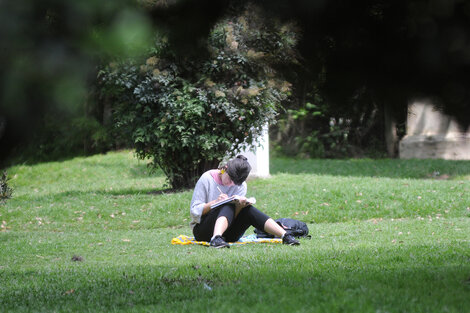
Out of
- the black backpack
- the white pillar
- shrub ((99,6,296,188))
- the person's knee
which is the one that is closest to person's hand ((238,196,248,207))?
the person's knee

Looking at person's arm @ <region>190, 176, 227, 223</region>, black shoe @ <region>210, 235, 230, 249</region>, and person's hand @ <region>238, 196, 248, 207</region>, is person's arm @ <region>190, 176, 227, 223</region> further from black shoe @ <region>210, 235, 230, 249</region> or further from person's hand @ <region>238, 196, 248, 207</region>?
black shoe @ <region>210, 235, 230, 249</region>

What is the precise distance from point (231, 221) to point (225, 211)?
183mm

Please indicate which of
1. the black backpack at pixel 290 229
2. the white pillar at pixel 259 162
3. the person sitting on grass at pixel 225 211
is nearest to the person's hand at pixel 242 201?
the person sitting on grass at pixel 225 211

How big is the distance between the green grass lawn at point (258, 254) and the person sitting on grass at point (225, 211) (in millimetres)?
294

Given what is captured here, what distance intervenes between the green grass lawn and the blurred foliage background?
1.53 m

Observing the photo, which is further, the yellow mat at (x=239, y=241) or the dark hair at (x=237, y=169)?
the yellow mat at (x=239, y=241)

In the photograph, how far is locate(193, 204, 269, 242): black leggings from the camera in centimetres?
774

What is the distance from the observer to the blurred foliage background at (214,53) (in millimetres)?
1511

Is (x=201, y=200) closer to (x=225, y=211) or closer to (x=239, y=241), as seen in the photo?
(x=225, y=211)

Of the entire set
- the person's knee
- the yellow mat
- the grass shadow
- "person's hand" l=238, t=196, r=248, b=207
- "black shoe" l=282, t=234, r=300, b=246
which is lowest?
the grass shadow

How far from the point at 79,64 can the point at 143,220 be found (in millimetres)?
10170

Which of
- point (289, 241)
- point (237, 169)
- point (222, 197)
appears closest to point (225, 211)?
point (222, 197)

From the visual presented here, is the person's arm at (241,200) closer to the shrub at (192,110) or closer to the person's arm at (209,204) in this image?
the person's arm at (209,204)

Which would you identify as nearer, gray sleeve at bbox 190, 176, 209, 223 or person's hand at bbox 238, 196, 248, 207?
person's hand at bbox 238, 196, 248, 207
